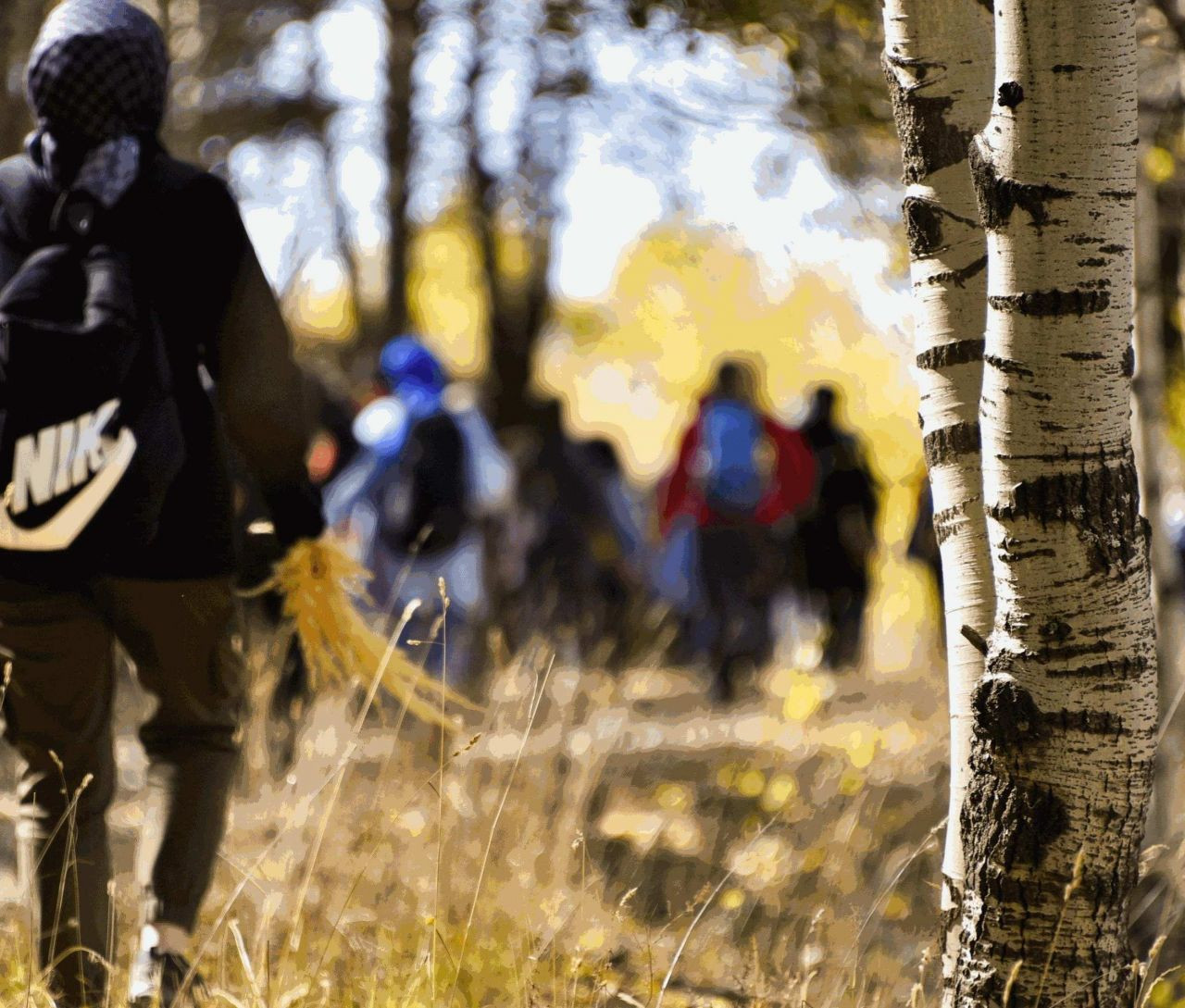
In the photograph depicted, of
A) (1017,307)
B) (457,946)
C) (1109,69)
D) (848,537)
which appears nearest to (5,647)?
(457,946)

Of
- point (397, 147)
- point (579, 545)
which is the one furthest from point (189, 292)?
point (397, 147)

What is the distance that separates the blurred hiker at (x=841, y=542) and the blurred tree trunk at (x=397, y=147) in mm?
3131

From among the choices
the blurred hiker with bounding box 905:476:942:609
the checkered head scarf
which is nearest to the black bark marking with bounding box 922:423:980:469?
the checkered head scarf

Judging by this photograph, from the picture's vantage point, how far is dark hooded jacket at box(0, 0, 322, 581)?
2416mm

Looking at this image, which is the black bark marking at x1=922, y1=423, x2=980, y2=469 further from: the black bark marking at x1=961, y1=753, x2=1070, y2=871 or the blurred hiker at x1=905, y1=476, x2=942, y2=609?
the blurred hiker at x1=905, y1=476, x2=942, y2=609

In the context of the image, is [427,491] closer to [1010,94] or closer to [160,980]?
[160,980]

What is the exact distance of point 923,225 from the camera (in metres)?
2.05

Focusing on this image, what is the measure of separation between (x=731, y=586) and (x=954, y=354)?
5.61 meters

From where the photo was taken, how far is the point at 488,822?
3459 millimetres

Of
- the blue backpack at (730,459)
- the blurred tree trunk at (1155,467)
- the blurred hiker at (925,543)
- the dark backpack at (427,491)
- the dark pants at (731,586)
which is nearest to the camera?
the blurred tree trunk at (1155,467)

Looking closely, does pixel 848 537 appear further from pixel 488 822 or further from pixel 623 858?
pixel 488 822

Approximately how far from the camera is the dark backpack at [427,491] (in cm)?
545

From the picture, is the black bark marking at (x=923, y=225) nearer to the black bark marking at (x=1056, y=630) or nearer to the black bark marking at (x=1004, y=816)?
the black bark marking at (x=1056, y=630)

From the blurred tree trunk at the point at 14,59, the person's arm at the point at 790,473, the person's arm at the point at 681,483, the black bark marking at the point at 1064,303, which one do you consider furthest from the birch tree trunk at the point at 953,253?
the person's arm at the point at 790,473
